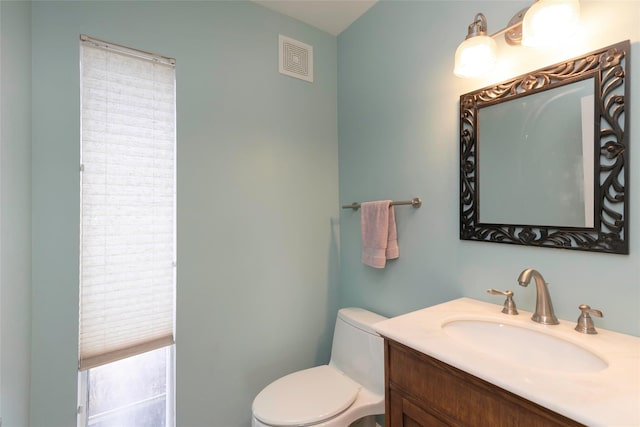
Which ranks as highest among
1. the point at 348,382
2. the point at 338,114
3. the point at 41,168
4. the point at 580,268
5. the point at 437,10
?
the point at 437,10

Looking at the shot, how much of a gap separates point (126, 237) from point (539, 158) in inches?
67.0

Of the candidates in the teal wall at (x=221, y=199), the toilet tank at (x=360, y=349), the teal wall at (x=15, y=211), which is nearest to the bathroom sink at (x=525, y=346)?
the toilet tank at (x=360, y=349)

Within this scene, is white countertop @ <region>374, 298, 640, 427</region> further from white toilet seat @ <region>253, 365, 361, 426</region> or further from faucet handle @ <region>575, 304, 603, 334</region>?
white toilet seat @ <region>253, 365, 361, 426</region>

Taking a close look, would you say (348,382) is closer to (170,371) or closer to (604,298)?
(170,371)

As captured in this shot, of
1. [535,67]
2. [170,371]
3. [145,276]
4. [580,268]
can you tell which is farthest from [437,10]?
[170,371]

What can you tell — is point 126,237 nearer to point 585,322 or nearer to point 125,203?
point 125,203

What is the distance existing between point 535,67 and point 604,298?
0.78 meters

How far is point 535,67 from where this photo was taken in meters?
1.03

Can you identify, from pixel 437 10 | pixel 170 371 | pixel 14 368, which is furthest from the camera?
pixel 170 371

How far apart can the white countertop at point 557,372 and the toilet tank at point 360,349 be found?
0.48 metres

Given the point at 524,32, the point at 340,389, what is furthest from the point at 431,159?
the point at 340,389

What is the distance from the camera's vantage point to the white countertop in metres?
0.54

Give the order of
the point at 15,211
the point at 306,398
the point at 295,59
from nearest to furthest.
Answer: the point at 15,211, the point at 306,398, the point at 295,59

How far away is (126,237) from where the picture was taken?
1342 mm
